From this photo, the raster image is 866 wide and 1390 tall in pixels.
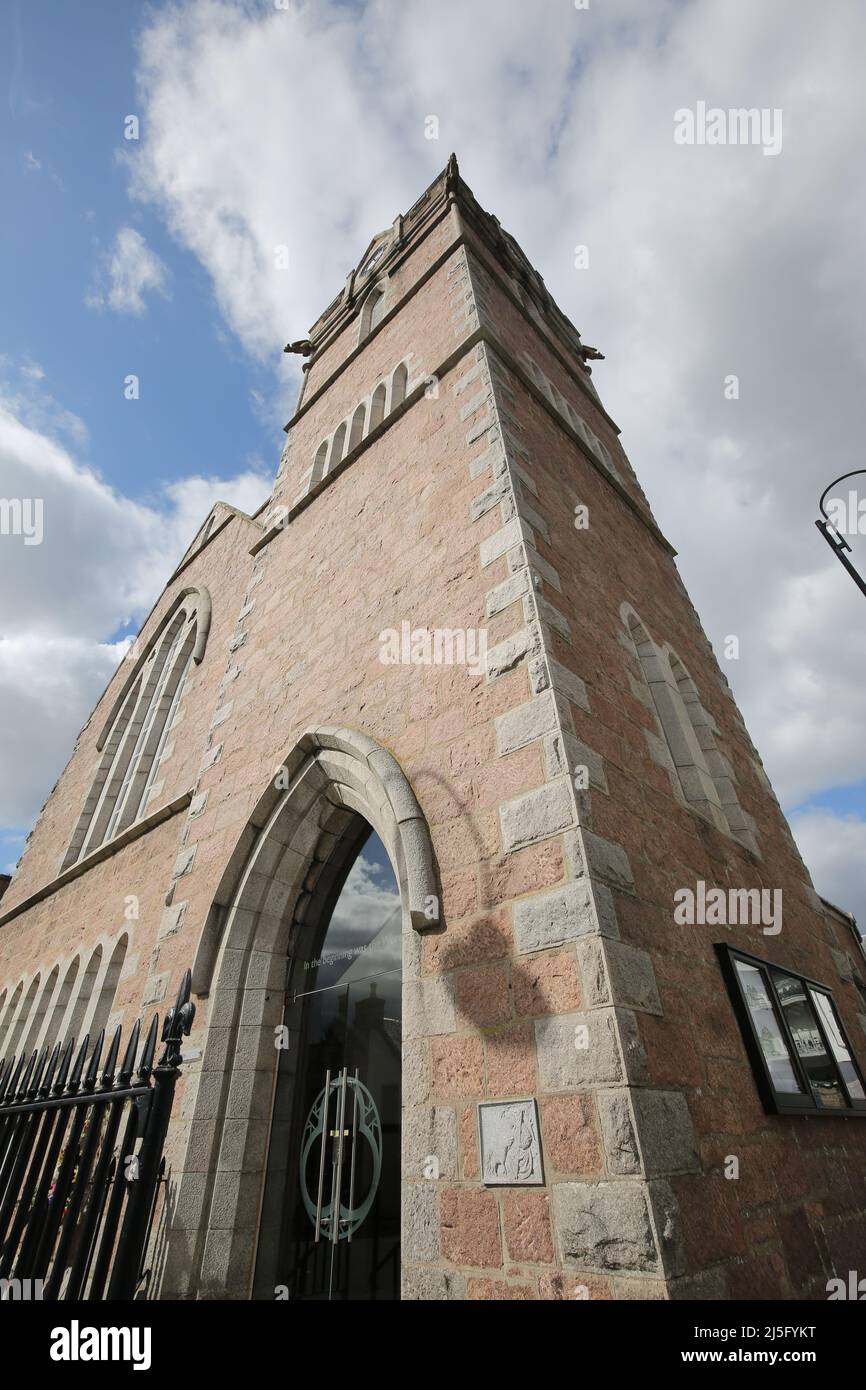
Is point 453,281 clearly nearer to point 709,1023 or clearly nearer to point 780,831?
point 780,831

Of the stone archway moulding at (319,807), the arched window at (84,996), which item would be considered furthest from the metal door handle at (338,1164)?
the arched window at (84,996)

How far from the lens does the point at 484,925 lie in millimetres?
2912

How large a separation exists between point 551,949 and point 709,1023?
1.02m

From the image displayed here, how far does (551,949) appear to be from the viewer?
264cm

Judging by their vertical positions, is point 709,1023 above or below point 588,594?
below

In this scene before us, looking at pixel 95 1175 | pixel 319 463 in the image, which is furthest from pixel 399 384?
pixel 95 1175

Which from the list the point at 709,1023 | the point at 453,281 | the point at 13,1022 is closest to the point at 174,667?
the point at 13,1022

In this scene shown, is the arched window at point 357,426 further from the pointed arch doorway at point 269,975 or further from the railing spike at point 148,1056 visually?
the railing spike at point 148,1056

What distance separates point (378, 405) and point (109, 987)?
706cm

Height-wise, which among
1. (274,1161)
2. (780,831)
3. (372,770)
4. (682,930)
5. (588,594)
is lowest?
(274,1161)

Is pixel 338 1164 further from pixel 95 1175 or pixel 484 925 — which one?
pixel 484 925

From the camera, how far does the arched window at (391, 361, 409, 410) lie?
7.30 m

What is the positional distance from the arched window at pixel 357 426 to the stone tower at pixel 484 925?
0.27 metres

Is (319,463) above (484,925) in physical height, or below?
above
